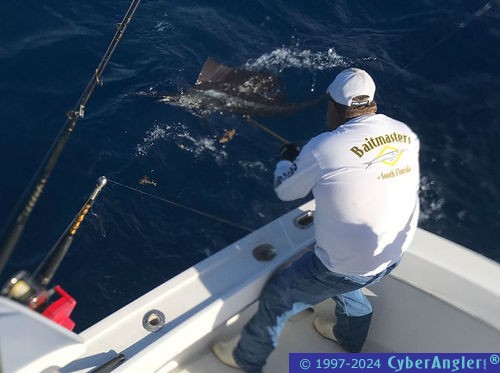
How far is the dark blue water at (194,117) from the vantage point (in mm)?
5039

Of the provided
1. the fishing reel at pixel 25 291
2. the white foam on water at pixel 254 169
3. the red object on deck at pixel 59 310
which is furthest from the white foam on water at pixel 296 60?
the fishing reel at pixel 25 291

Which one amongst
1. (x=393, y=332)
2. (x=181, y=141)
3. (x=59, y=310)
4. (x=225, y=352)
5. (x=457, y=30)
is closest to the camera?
(x=59, y=310)

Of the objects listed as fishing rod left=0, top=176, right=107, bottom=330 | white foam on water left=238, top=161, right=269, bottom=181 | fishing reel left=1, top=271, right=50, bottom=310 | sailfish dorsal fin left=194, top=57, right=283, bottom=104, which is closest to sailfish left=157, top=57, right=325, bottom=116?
sailfish dorsal fin left=194, top=57, right=283, bottom=104

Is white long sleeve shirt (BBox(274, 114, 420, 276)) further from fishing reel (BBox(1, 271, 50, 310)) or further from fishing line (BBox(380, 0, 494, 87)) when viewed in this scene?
fishing line (BBox(380, 0, 494, 87))

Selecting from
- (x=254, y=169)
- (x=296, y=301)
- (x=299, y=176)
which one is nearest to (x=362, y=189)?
(x=299, y=176)

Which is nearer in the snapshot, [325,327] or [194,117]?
[325,327]

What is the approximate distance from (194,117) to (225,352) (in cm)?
290

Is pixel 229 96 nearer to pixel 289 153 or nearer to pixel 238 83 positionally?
pixel 238 83

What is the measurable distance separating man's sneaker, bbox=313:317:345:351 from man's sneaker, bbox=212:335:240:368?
0.63 m

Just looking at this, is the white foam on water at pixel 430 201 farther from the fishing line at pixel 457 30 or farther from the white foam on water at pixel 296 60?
the white foam on water at pixel 296 60

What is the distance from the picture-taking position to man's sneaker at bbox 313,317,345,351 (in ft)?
13.0

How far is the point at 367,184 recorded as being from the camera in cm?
297

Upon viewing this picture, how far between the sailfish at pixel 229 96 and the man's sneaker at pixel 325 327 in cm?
268

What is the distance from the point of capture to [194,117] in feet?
19.5
